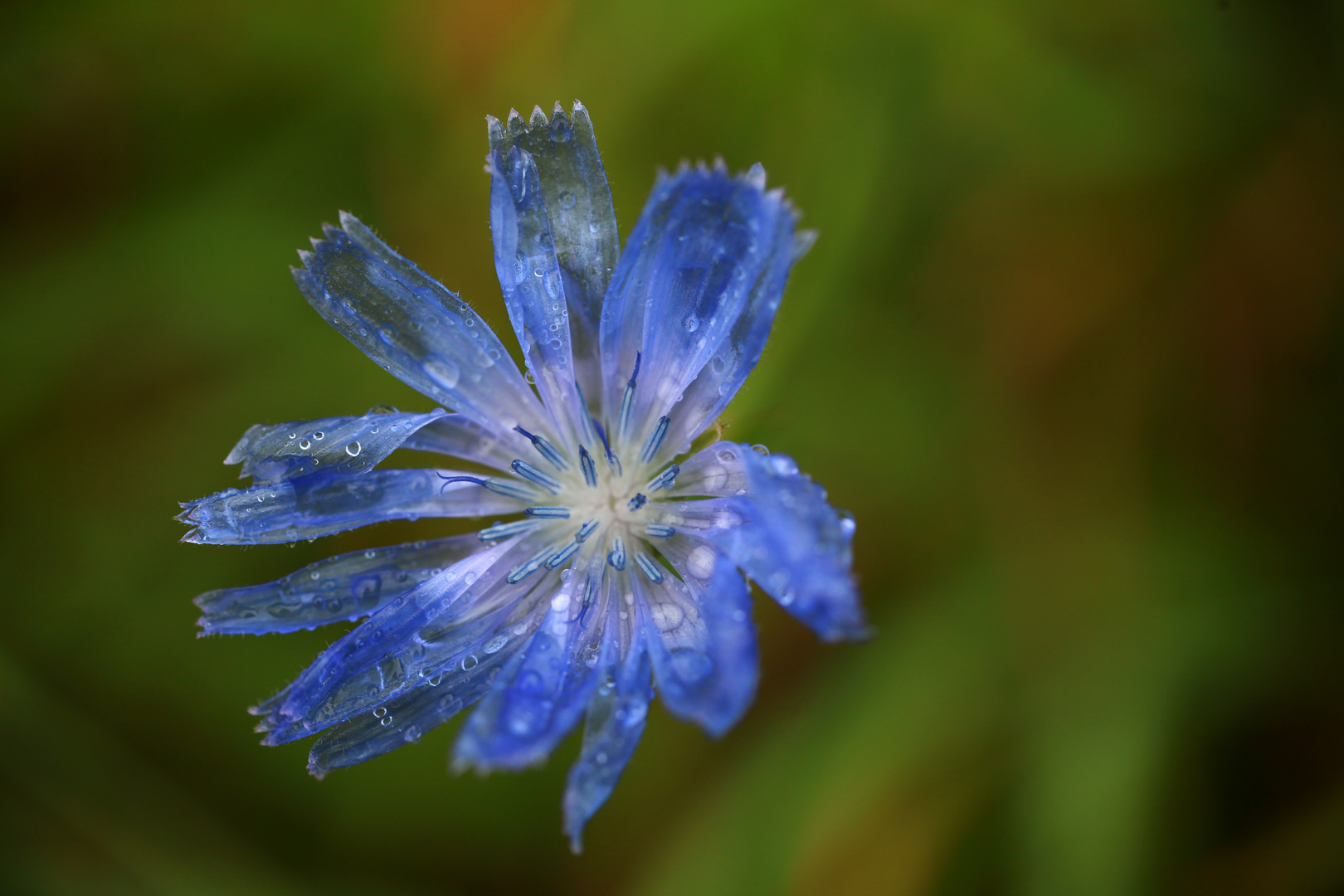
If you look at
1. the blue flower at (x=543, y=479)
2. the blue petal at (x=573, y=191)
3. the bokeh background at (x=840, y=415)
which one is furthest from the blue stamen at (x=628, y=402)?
the bokeh background at (x=840, y=415)

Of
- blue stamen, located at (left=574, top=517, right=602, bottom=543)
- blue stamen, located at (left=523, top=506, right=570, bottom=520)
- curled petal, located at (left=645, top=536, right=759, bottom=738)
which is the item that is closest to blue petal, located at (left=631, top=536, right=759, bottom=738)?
curled petal, located at (left=645, top=536, right=759, bottom=738)

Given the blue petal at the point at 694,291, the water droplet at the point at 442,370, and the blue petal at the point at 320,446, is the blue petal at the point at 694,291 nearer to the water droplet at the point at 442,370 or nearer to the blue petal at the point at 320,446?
the water droplet at the point at 442,370

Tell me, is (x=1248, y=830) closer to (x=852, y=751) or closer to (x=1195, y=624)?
(x=1195, y=624)

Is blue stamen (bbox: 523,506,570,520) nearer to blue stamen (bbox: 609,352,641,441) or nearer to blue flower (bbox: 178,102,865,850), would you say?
blue flower (bbox: 178,102,865,850)

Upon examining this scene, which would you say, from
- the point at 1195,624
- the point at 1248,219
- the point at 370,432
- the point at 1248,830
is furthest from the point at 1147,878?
the point at 370,432

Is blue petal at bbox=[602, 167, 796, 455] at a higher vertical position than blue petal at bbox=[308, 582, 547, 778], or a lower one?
higher
